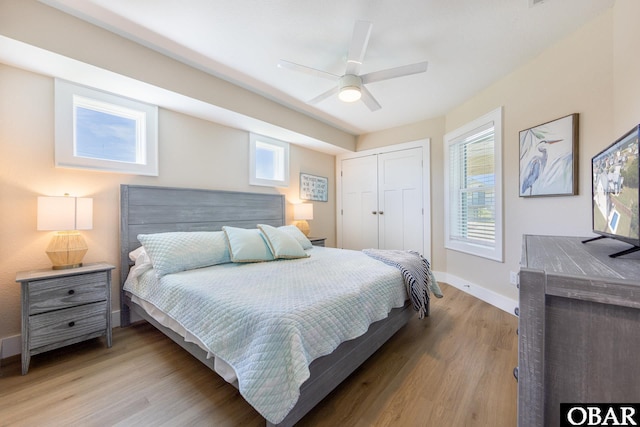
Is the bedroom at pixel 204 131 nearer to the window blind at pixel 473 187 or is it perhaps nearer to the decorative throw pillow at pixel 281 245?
the window blind at pixel 473 187

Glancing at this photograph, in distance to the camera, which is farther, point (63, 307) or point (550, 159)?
point (550, 159)

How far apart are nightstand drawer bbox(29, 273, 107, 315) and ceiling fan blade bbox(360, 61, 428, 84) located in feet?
9.01

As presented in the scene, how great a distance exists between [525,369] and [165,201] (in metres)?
2.99

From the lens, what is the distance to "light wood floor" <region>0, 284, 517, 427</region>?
132 cm

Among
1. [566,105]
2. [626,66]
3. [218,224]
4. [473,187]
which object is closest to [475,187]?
[473,187]

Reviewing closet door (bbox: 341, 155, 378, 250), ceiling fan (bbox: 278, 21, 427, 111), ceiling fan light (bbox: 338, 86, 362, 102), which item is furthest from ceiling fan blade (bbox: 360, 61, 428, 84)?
closet door (bbox: 341, 155, 378, 250)

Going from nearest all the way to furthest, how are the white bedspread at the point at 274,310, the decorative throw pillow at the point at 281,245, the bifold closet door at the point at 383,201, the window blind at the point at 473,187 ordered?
the white bedspread at the point at 274,310
the decorative throw pillow at the point at 281,245
the window blind at the point at 473,187
the bifold closet door at the point at 383,201

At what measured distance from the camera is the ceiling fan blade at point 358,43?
1635mm

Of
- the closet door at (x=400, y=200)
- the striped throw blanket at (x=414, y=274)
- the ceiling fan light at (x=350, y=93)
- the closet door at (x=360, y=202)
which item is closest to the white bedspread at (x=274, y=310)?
the striped throw blanket at (x=414, y=274)

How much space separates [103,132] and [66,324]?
5.56 ft

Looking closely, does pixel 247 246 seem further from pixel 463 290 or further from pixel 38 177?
pixel 463 290

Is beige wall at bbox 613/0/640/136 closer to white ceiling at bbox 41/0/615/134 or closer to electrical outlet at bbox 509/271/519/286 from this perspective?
white ceiling at bbox 41/0/615/134

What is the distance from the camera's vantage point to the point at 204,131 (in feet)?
9.85

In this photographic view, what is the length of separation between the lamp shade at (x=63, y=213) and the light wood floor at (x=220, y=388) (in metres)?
1.00
